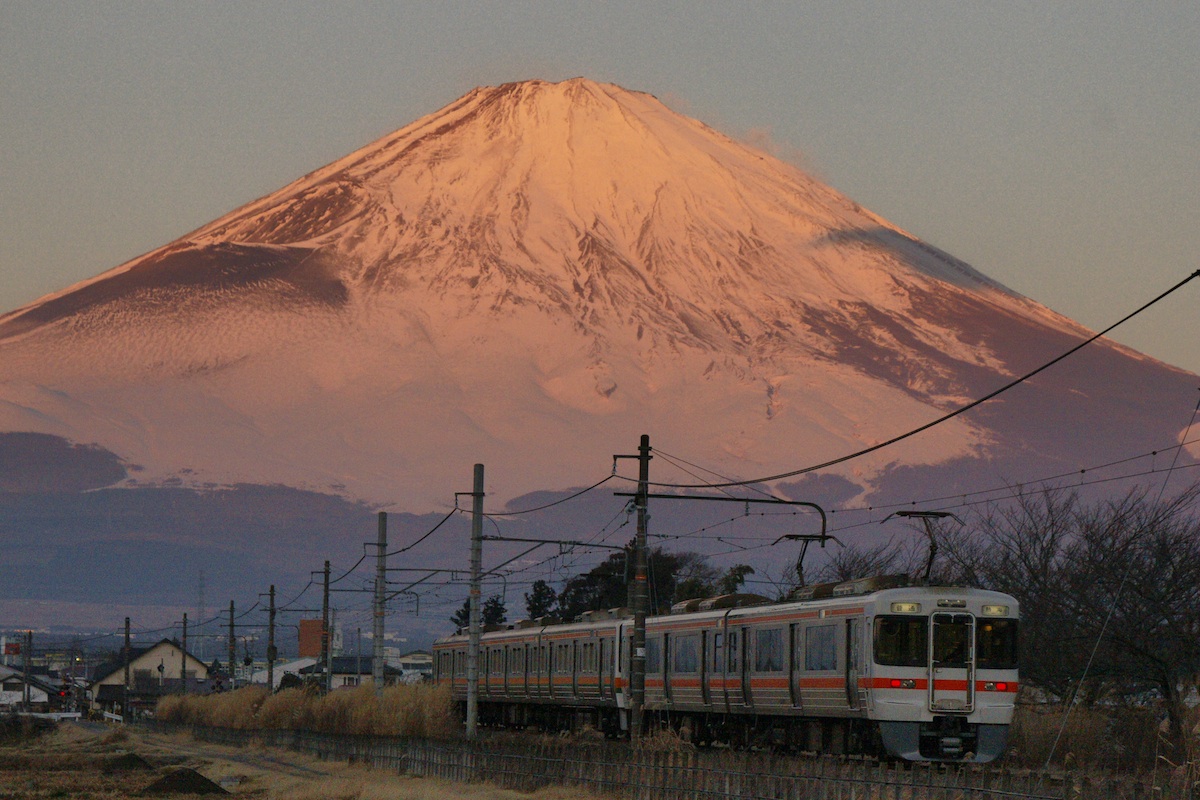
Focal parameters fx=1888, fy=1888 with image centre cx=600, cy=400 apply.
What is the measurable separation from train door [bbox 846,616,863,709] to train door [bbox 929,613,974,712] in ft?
3.48

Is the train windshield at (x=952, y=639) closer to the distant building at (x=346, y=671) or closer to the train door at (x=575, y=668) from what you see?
the train door at (x=575, y=668)

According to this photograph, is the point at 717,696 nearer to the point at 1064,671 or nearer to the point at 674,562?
the point at 1064,671

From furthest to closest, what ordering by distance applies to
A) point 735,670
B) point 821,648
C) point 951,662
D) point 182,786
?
1. point 182,786
2. point 735,670
3. point 821,648
4. point 951,662

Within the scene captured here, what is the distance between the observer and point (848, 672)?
94.7 ft

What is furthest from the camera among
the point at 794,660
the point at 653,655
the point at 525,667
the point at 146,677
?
the point at 146,677

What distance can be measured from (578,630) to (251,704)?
23586mm

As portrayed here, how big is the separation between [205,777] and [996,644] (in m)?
18.3

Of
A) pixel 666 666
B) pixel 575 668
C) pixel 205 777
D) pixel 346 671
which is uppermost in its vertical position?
pixel 666 666

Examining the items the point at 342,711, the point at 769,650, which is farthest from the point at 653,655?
the point at 342,711

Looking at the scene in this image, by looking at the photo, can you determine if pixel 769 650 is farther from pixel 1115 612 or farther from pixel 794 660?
pixel 1115 612

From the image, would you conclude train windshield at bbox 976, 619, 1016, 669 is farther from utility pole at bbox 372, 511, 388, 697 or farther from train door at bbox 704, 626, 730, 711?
utility pole at bbox 372, 511, 388, 697

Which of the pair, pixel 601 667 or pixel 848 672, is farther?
pixel 601 667

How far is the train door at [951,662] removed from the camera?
28.3m

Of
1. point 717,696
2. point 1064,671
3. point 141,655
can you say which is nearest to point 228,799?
point 717,696
